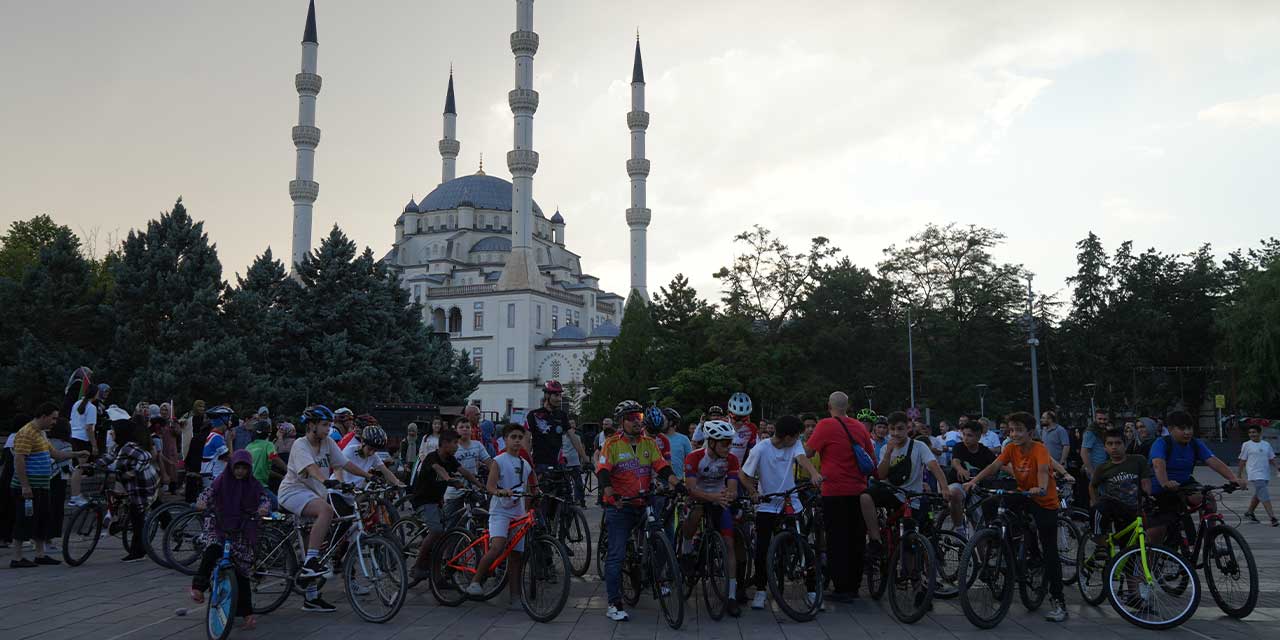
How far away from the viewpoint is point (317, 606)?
28.4 feet

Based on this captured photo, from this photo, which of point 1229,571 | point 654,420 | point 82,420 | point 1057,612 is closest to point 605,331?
point 82,420

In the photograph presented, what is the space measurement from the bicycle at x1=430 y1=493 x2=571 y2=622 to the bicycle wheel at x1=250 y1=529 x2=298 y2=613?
1.23 m

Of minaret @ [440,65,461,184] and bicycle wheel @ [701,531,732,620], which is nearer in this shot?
bicycle wheel @ [701,531,732,620]

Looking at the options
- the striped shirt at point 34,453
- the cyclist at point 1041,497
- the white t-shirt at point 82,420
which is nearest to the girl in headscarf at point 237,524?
the striped shirt at point 34,453

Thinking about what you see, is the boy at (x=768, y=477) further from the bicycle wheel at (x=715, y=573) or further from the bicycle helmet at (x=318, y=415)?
the bicycle helmet at (x=318, y=415)

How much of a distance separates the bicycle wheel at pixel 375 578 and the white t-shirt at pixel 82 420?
7.84 meters

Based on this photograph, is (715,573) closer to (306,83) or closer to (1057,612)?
(1057,612)

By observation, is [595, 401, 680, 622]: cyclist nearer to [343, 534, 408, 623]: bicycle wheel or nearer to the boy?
the boy

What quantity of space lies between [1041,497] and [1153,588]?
40.6 inches

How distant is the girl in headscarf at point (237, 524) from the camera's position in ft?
24.9

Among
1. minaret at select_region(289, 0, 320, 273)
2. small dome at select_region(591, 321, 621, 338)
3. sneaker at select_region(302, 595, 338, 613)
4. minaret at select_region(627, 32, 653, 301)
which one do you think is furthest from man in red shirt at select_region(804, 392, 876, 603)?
small dome at select_region(591, 321, 621, 338)

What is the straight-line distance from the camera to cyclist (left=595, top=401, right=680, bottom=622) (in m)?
8.20

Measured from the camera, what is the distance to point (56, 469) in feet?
38.7

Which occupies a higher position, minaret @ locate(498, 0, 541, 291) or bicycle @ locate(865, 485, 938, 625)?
minaret @ locate(498, 0, 541, 291)
